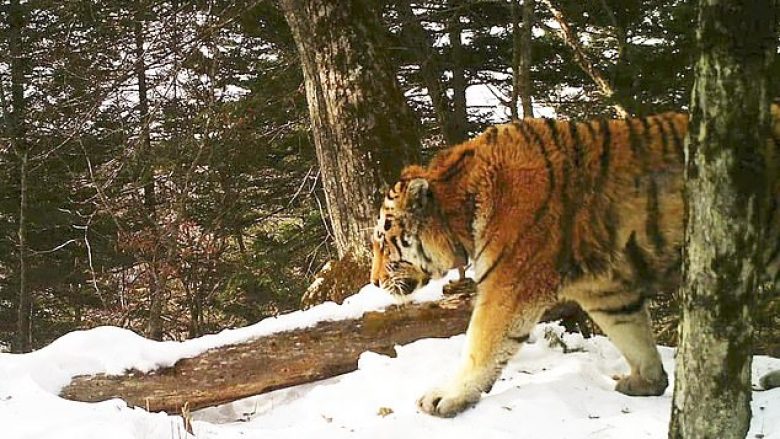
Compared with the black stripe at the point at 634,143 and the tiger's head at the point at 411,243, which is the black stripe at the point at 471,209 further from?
the black stripe at the point at 634,143

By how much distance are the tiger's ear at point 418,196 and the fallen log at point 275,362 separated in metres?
0.86

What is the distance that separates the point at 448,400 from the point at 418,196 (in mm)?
1113

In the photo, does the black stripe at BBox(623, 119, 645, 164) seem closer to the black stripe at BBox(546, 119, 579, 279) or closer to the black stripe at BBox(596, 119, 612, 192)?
the black stripe at BBox(596, 119, 612, 192)

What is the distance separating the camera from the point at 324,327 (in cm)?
486

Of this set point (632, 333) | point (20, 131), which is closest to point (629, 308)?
Answer: point (632, 333)

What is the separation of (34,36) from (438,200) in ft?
38.3

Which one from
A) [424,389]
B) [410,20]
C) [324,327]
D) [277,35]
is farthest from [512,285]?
[277,35]

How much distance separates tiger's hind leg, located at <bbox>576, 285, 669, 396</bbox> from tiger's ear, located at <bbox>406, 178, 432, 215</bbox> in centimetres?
100

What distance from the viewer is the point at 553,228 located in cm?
400

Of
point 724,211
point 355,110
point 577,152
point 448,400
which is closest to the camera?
point 724,211

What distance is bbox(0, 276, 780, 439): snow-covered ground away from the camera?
3.69m

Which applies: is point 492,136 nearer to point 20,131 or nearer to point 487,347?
point 487,347

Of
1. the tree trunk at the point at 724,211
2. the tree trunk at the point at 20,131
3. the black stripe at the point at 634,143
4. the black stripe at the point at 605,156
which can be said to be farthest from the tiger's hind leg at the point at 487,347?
the tree trunk at the point at 20,131

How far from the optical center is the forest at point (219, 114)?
836 cm
